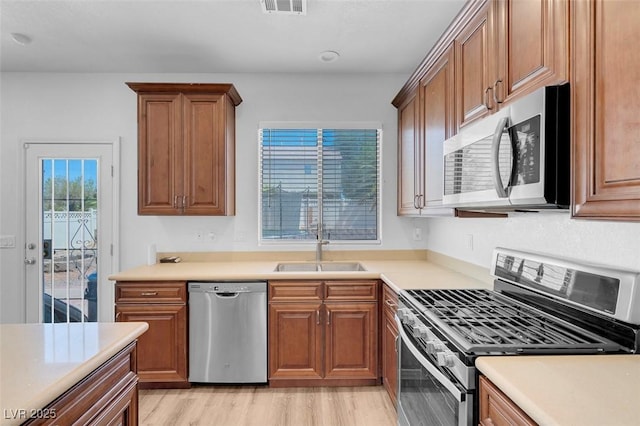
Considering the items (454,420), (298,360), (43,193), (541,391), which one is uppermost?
(43,193)

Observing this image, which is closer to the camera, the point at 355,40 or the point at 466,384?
the point at 466,384

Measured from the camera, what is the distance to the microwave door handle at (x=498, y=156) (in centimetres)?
137

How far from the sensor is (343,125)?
3.48 meters

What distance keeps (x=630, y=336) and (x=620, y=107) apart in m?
0.75

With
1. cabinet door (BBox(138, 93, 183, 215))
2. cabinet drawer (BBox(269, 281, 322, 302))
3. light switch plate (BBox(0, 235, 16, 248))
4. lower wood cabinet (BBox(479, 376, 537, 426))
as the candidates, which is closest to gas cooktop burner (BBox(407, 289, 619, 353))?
lower wood cabinet (BBox(479, 376, 537, 426))

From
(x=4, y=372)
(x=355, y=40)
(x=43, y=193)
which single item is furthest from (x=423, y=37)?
(x=43, y=193)

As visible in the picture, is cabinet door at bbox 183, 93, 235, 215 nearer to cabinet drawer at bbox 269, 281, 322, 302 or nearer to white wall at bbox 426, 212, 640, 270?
cabinet drawer at bbox 269, 281, 322, 302

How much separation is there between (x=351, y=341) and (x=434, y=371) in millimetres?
1432

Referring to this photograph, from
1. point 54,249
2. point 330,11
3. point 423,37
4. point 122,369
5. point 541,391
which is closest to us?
point 541,391

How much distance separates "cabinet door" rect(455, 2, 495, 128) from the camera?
1.66 m

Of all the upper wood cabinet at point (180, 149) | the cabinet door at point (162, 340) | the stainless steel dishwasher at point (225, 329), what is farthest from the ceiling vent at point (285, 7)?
the cabinet door at point (162, 340)

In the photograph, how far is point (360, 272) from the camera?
279 centimetres

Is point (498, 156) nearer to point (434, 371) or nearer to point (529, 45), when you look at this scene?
point (529, 45)

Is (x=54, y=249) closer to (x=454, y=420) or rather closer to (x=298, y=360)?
(x=298, y=360)
